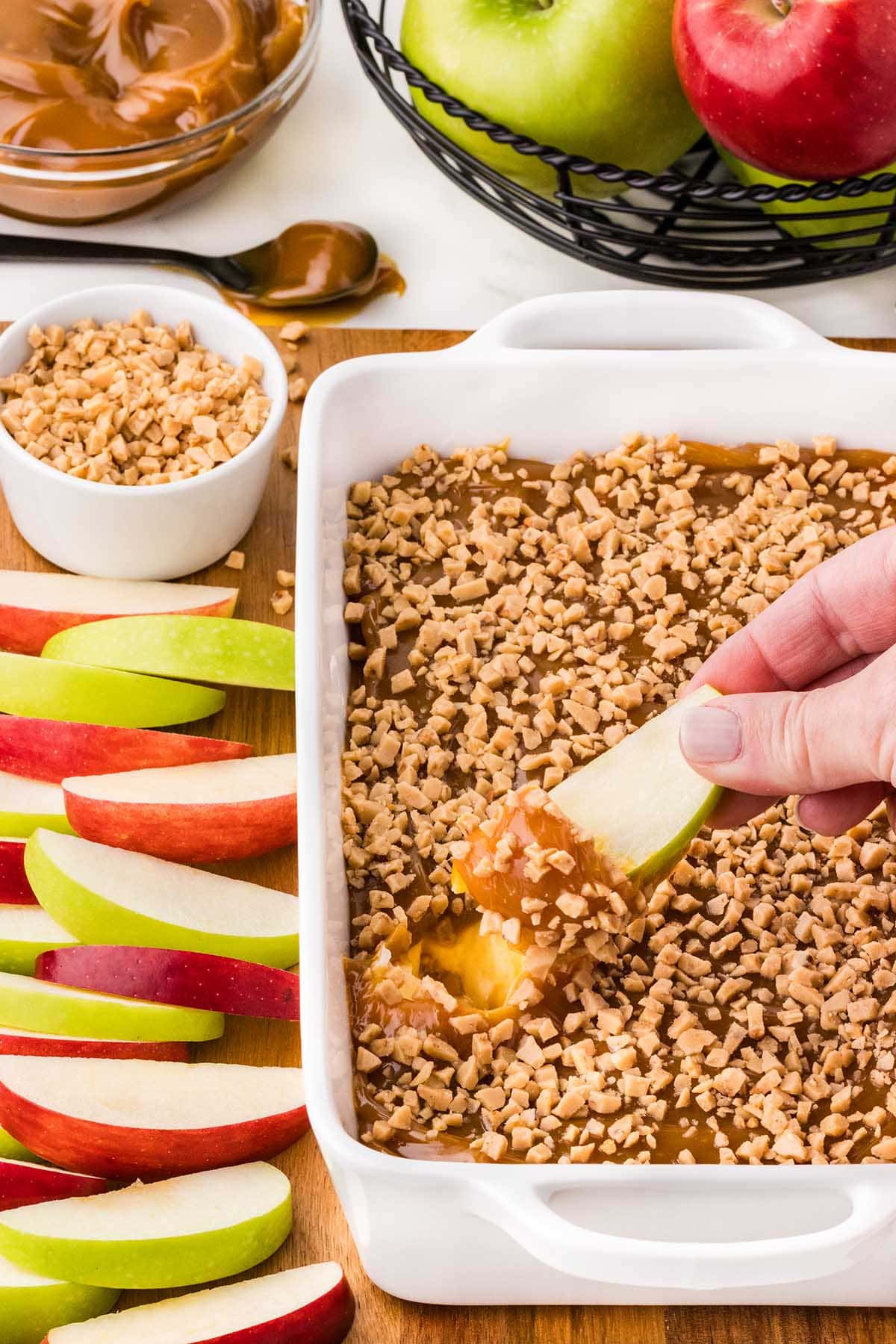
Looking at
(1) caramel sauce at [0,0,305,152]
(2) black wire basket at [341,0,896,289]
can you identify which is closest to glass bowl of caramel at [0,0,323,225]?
(1) caramel sauce at [0,0,305,152]

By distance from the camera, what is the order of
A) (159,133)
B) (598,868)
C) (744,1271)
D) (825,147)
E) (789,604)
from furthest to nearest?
(159,133) < (825,147) < (789,604) < (598,868) < (744,1271)

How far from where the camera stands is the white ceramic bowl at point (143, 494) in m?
1.36

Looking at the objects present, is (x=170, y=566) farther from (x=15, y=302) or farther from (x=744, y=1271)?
(x=744, y=1271)

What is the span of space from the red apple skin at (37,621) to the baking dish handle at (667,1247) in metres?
0.68

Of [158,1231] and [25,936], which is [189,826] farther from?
[158,1231]

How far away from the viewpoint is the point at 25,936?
1.26 m

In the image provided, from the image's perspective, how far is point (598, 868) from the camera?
1116mm

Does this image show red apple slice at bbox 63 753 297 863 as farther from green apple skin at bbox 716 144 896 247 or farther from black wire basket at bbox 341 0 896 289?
green apple skin at bbox 716 144 896 247

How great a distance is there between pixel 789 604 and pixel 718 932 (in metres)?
0.28

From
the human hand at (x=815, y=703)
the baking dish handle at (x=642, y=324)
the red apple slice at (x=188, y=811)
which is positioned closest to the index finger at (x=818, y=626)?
the human hand at (x=815, y=703)

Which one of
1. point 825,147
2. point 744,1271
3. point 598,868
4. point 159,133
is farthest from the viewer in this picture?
point 159,133

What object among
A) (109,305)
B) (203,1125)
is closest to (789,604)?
(203,1125)

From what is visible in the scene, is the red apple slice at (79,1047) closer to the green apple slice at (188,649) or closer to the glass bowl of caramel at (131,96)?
the green apple slice at (188,649)

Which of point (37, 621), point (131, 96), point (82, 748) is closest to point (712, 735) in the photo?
point (82, 748)
